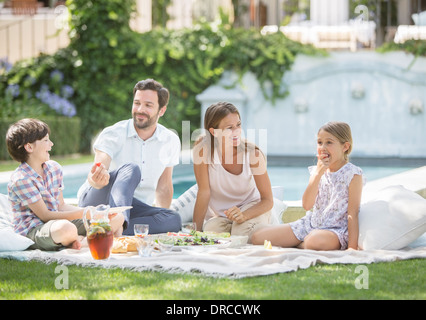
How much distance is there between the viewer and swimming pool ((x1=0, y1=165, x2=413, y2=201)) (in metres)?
6.94

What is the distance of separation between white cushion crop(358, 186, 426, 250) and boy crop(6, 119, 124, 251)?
4.51 ft

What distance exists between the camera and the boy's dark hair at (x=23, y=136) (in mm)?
3531

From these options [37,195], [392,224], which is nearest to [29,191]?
[37,195]

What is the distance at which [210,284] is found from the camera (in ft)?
8.70

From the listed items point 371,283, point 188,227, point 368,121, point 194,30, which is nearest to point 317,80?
point 368,121

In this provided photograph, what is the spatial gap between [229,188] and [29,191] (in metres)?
1.24

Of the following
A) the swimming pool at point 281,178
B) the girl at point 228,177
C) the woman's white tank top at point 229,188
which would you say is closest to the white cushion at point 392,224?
the girl at point 228,177

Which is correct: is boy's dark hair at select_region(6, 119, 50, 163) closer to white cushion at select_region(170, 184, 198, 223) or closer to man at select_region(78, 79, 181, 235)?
man at select_region(78, 79, 181, 235)

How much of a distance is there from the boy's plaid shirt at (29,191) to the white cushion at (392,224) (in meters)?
1.75

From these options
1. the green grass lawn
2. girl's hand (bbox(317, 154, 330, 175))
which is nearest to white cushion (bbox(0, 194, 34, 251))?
the green grass lawn

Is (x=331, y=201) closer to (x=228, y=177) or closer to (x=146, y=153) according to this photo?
(x=228, y=177)

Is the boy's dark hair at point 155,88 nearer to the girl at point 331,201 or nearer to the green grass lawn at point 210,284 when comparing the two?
the girl at point 331,201
